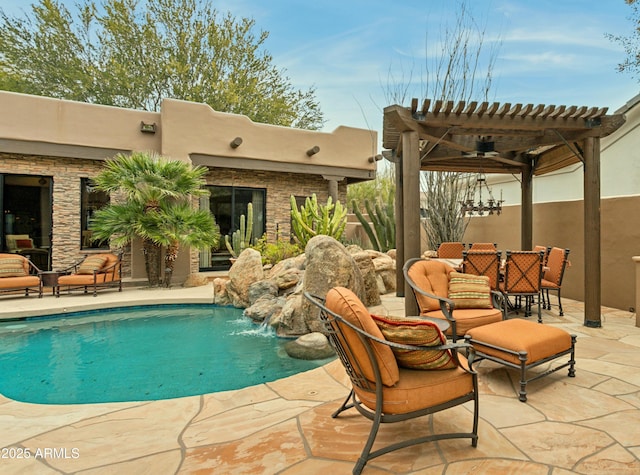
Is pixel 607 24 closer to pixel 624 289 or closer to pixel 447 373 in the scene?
pixel 624 289

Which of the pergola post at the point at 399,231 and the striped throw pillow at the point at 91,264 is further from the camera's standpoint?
the striped throw pillow at the point at 91,264

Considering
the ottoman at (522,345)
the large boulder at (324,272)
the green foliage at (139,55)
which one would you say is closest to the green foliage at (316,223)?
the large boulder at (324,272)

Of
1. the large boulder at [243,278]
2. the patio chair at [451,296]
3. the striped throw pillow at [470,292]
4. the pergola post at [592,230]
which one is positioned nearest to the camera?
the patio chair at [451,296]

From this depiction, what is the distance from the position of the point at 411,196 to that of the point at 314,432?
344 centimetres

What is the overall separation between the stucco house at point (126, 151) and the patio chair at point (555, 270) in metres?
7.32

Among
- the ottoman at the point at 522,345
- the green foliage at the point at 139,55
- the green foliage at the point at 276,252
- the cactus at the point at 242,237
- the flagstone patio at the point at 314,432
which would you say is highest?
the green foliage at the point at 139,55

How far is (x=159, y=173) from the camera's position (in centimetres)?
910

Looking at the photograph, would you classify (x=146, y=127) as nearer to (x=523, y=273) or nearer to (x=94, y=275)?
(x=94, y=275)

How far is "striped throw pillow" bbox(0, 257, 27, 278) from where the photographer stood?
26.1ft

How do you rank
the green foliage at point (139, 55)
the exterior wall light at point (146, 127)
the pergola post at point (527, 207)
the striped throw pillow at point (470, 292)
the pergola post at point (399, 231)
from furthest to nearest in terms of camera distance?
1. the green foliage at point (139, 55)
2. the exterior wall light at point (146, 127)
3. the pergola post at point (527, 207)
4. the pergola post at point (399, 231)
5. the striped throw pillow at point (470, 292)

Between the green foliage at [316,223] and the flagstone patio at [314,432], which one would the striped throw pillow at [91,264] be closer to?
the green foliage at [316,223]

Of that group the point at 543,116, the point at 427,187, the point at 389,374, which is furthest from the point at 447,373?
the point at 427,187

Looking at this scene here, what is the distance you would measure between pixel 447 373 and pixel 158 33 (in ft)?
69.2

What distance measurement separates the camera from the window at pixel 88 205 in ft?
31.9
